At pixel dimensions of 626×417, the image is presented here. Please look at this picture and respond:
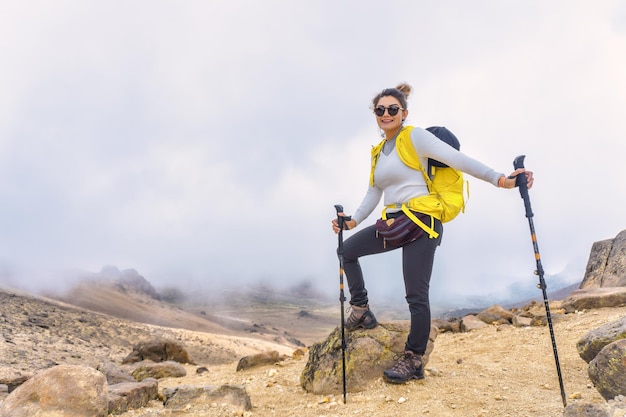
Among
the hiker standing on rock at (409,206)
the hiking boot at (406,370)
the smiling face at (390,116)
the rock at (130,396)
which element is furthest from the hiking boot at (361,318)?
the rock at (130,396)

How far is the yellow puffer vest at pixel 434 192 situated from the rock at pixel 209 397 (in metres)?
2.80

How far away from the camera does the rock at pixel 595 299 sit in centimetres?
1025

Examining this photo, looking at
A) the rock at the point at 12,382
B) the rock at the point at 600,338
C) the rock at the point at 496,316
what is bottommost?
the rock at the point at 12,382

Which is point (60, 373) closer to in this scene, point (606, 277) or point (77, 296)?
point (606, 277)

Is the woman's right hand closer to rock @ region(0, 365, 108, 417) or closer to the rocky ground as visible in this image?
the rocky ground

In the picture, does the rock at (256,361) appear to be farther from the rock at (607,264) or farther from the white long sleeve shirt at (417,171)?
the rock at (607,264)

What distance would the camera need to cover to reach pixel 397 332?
603 cm

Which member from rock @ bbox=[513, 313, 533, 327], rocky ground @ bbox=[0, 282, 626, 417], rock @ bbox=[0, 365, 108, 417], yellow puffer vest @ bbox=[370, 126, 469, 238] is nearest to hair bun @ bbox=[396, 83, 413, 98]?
yellow puffer vest @ bbox=[370, 126, 469, 238]

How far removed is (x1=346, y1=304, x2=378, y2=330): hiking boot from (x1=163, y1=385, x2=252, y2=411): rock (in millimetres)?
1738

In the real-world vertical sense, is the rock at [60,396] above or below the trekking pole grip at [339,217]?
below

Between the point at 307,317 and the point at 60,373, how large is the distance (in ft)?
260

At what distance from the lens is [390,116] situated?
514 centimetres

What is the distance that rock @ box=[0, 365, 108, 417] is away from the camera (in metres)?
4.73

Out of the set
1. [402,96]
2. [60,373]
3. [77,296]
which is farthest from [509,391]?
[77,296]
